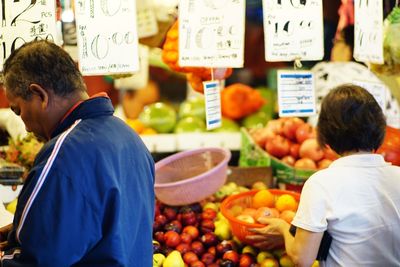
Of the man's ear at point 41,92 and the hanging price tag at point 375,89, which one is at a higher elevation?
the man's ear at point 41,92

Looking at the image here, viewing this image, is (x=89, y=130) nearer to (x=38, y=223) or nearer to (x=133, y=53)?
(x=38, y=223)

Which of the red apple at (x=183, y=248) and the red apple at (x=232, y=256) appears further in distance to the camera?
the red apple at (x=183, y=248)

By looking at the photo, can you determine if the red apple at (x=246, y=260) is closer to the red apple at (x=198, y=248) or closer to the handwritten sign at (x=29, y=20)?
the red apple at (x=198, y=248)

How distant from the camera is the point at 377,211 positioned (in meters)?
2.11

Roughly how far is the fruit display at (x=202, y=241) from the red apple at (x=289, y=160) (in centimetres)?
72

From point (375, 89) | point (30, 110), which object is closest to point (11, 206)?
point (30, 110)

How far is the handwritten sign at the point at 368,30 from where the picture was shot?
8.61 ft

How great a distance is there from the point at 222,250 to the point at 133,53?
1.05m

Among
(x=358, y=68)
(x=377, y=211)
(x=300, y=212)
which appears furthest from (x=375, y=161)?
(x=358, y=68)

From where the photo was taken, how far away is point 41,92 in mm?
1706

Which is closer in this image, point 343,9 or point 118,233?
point 118,233

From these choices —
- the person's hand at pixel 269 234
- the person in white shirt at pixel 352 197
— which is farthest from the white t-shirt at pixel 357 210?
the person's hand at pixel 269 234

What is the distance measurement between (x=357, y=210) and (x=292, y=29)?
2.80 feet

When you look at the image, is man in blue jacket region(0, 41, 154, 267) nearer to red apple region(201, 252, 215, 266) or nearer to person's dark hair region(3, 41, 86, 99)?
person's dark hair region(3, 41, 86, 99)
